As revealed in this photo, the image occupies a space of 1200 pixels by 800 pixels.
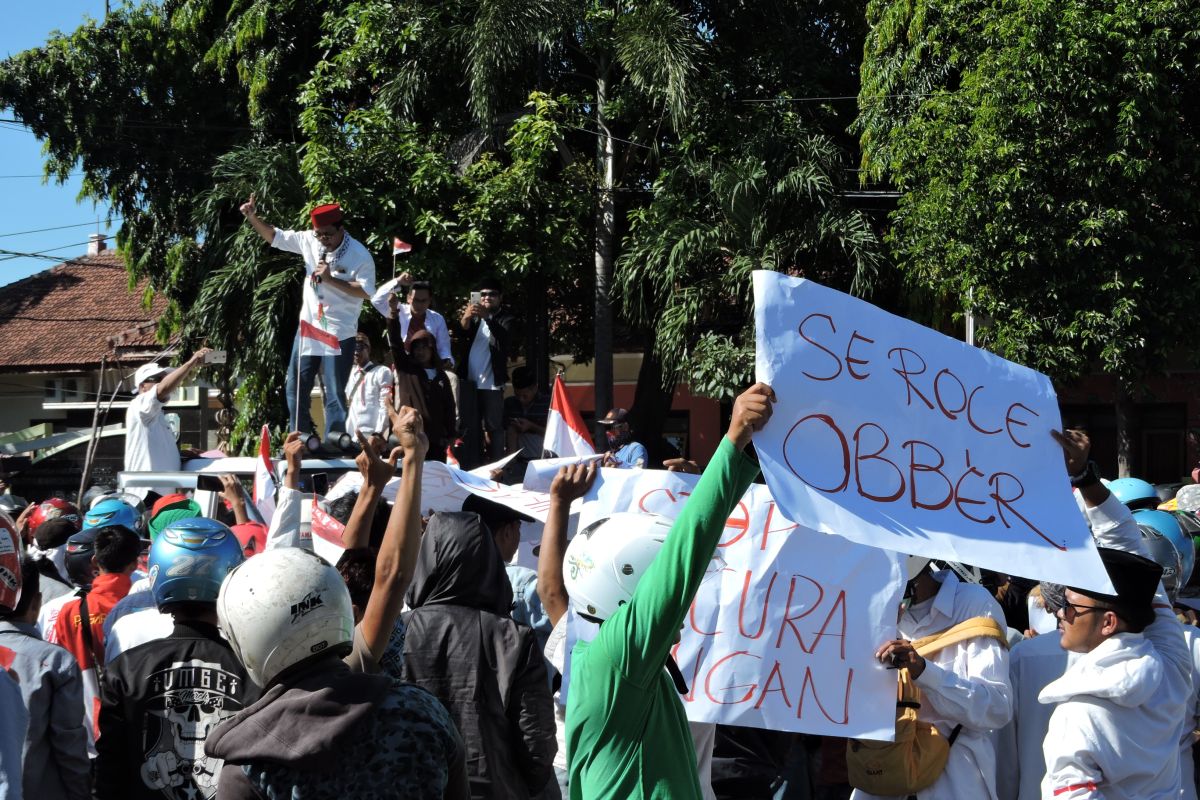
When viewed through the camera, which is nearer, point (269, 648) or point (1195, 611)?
point (269, 648)

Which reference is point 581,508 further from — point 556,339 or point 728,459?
point 556,339

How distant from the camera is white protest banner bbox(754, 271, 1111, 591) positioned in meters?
3.09

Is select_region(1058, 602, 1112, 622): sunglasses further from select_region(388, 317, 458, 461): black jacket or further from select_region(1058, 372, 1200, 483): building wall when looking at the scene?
select_region(1058, 372, 1200, 483): building wall

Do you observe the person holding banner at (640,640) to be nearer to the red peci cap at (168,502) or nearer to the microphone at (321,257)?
the red peci cap at (168,502)

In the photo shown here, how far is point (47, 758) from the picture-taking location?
3598 millimetres

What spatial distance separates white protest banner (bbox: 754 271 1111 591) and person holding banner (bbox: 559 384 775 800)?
12.8 inches

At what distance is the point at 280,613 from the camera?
2.34 metres

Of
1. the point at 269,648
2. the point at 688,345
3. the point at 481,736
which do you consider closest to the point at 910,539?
the point at 481,736

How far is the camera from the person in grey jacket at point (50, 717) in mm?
3549

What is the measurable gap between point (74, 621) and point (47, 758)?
0.86 metres

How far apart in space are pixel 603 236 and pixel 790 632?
14.3 metres

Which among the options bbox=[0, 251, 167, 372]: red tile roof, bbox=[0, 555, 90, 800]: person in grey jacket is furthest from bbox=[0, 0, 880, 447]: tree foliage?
bbox=[0, 555, 90, 800]: person in grey jacket

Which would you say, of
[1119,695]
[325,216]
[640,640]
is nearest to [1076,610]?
[1119,695]

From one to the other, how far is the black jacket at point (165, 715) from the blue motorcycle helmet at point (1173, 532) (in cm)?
324
